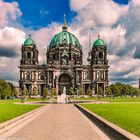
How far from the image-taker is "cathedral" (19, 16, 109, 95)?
14500cm

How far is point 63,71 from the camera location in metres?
149

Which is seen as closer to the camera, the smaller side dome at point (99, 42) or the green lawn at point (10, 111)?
the green lawn at point (10, 111)

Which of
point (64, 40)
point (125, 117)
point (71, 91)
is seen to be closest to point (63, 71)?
point (71, 91)

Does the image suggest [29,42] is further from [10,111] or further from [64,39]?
[10,111]

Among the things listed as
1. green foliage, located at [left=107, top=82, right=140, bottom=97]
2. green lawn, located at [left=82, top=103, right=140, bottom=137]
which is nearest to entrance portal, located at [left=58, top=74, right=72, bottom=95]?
green foliage, located at [left=107, top=82, right=140, bottom=97]

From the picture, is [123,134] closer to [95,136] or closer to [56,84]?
[95,136]

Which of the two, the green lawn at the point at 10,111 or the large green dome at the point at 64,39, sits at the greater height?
the large green dome at the point at 64,39

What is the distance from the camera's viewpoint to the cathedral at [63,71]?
145 meters

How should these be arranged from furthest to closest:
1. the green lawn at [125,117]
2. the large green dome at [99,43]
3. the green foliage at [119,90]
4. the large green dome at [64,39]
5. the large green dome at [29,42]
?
the large green dome at [64,39] → the large green dome at [99,43] → the large green dome at [29,42] → the green foliage at [119,90] → the green lawn at [125,117]

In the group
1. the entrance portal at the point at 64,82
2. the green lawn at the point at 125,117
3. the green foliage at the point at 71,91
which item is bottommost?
the green lawn at the point at 125,117

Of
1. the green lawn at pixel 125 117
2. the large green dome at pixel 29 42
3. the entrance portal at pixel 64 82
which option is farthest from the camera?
the entrance portal at pixel 64 82

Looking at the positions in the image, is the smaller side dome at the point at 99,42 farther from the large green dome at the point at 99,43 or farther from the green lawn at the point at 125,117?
the green lawn at the point at 125,117

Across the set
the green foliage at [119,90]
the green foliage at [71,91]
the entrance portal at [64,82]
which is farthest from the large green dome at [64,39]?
the green foliage at [119,90]

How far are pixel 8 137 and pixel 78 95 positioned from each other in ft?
400
